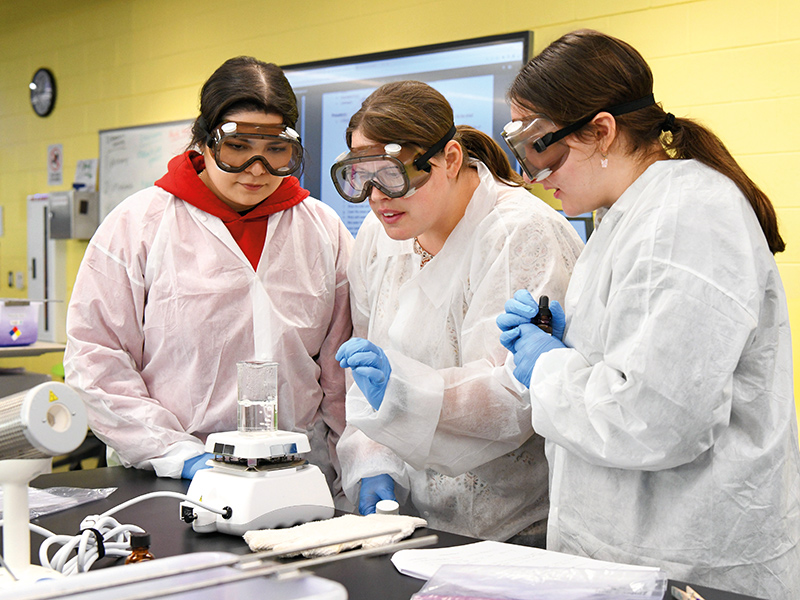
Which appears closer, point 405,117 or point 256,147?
Result: point 405,117

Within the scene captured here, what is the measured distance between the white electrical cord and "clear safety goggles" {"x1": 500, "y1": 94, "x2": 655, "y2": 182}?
2.61 feet

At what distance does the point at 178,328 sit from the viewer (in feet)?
6.05

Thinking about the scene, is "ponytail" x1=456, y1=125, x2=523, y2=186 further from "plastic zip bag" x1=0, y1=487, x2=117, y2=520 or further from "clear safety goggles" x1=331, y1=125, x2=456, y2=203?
"plastic zip bag" x1=0, y1=487, x2=117, y2=520

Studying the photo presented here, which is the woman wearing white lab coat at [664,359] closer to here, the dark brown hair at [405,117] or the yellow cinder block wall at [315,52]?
the dark brown hair at [405,117]

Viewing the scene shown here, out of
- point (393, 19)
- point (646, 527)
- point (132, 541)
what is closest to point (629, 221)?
point (646, 527)

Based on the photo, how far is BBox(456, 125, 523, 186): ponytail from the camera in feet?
5.90

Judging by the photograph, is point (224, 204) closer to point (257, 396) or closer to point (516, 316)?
point (257, 396)

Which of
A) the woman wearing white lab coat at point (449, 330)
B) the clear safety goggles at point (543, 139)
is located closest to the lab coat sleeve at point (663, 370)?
the clear safety goggles at point (543, 139)

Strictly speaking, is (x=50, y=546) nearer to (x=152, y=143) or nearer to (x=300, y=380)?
(x=300, y=380)

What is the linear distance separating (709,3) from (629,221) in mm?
1963

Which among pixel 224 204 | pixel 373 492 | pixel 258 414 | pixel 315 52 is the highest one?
pixel 315 52

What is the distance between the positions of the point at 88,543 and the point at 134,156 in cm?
417

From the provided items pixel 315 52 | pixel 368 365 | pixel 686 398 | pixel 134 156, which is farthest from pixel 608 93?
pixel 134 156

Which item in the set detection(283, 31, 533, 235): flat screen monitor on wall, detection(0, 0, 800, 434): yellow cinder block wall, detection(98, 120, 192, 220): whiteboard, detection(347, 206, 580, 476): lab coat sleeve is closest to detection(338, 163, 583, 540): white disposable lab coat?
detection(347, 206, 580, 476): lab coat sleeve
